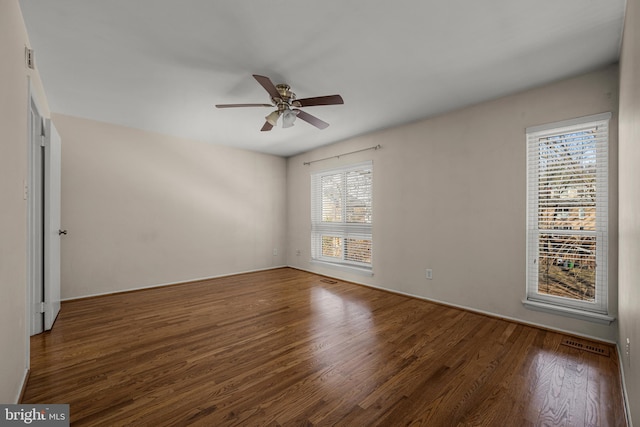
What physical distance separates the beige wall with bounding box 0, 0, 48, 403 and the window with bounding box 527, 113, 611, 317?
4.21 m

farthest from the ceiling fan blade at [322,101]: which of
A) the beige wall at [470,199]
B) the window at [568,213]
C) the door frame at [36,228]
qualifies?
the door frame at [36,228]

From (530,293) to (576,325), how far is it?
0.44m

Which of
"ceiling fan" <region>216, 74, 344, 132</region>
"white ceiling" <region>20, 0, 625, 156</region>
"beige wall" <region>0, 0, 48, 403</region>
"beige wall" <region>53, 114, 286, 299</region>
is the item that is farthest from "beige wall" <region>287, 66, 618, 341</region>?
"beige wall" <region>0, 0, 48, 403</region>

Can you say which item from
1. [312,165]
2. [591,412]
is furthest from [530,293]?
[312,165]

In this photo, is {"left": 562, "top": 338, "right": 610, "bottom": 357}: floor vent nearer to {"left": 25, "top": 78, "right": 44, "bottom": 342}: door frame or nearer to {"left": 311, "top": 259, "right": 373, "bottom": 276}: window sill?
{"left": 311, "top": 259, "right": 373, "bottom": 276}: window sill

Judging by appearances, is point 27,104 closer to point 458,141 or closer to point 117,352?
point 117,352

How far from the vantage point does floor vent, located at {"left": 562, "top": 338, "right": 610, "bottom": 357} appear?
93.5 inches

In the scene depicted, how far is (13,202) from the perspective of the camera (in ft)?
5.38

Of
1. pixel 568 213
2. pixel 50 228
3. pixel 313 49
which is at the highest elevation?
pixel 313 49

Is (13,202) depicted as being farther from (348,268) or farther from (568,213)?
(568,213)

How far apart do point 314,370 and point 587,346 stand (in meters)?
2.46

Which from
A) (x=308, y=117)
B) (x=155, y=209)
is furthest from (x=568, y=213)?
(x=155, y=209)

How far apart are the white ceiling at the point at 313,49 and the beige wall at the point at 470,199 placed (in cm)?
25

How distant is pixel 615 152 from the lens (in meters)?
2.49
